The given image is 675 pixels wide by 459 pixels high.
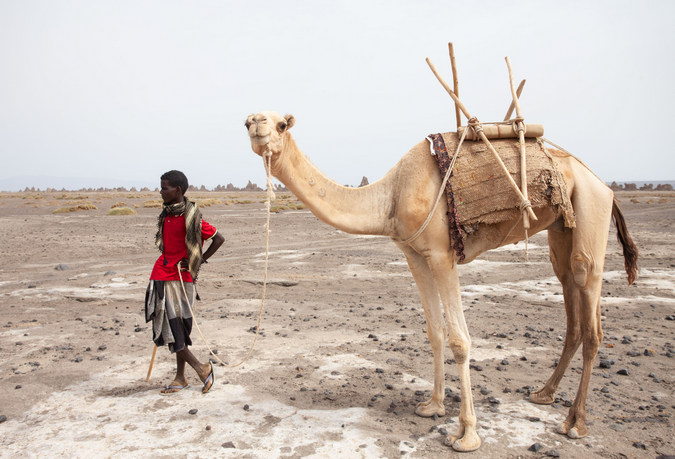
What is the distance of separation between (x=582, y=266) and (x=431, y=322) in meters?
1.62

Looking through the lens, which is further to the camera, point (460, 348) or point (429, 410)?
point (429, 410)

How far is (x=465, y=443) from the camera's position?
4.33 meters

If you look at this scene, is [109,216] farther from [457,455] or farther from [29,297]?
[457,455]

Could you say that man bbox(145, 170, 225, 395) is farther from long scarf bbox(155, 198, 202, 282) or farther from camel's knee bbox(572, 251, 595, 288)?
camel's knee bbox(572, 251, 595, 288)

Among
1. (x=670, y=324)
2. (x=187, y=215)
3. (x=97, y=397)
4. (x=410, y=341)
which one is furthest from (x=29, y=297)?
(x=670, y=324)

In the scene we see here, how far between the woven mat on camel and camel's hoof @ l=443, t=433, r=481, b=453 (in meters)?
1.64

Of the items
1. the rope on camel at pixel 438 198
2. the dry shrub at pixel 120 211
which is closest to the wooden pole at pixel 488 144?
the rope on camel at pixel 438 198

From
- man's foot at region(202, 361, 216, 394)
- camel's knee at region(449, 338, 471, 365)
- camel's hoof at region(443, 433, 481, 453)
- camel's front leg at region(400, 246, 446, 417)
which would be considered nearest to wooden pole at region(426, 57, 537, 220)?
camel's front leg at region(400, 246, 446, 417)

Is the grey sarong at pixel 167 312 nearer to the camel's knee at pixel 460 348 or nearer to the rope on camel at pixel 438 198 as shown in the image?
the rope on camel at pixel 438 198

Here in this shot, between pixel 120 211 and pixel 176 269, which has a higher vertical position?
pixel 120 211

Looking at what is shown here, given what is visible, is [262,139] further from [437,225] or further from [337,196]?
[437,225]

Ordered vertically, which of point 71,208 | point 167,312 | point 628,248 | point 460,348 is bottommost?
point 460,348

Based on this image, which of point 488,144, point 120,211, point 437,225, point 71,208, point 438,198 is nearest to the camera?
point 438,198

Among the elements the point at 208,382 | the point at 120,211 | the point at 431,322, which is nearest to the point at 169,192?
the point at 208,382
